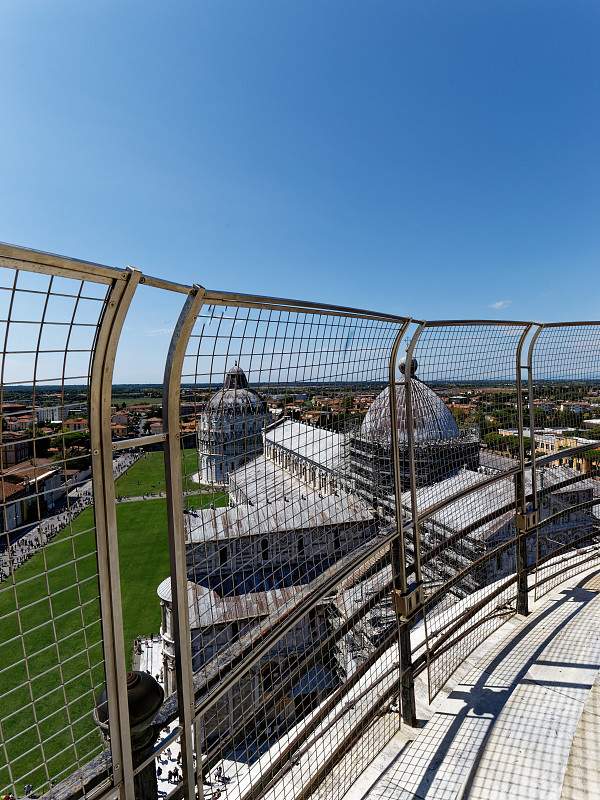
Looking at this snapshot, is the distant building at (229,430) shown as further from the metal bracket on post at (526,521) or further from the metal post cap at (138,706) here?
the metal bracket on post at (526,521)

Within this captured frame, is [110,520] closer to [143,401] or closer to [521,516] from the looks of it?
[143,401]

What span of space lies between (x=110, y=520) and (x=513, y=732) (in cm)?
306

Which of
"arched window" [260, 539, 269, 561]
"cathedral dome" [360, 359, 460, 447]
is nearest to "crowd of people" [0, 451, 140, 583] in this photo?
"arched window" [260, 539, 269, 561]

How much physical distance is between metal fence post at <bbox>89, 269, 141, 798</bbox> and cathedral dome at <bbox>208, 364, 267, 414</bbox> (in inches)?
15.3

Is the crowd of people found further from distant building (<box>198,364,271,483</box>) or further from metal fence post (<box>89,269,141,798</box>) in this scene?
distant building (<box>198,364,271,483</box>)

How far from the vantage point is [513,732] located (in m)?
3.05

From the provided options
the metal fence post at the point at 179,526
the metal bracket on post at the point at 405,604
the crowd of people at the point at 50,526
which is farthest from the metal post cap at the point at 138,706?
the metal bracket on post at the point at 405,604

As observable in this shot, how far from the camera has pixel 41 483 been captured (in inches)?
53.5

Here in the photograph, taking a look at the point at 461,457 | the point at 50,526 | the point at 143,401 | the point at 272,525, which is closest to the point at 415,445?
the point at 461,457

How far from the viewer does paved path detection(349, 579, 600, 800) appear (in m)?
2.66

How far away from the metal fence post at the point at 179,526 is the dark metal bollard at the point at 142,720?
11 centimetres

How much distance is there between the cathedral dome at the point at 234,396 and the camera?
172cm

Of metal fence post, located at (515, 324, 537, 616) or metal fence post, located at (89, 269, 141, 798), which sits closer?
metal fence post, located at (89, 269, 141, 798)

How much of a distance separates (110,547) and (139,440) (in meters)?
0.36
